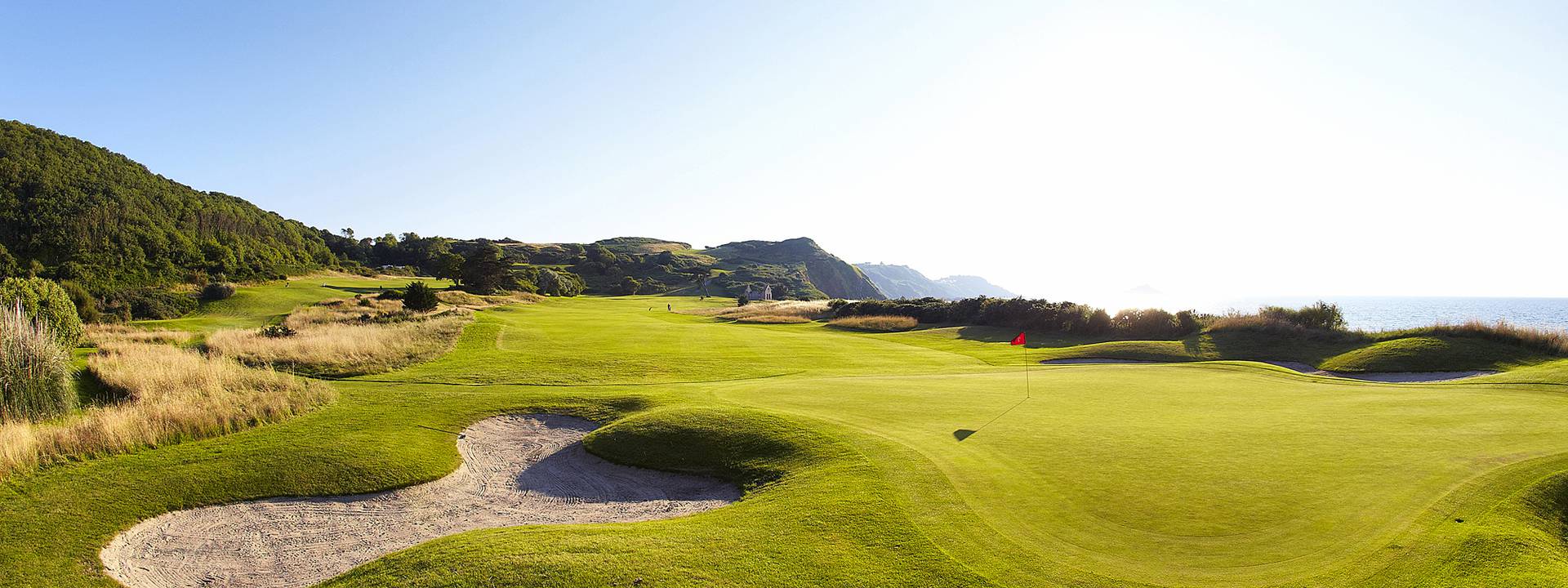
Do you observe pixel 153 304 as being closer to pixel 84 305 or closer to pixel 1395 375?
pixel 84 305

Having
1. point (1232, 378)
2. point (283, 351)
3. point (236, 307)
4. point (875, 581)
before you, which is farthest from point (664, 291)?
point (875, 581)

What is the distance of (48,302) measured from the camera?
19.6 m

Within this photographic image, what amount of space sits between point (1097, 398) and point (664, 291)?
91135mm

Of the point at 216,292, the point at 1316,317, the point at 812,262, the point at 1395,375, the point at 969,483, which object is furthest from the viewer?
the point at 812,262

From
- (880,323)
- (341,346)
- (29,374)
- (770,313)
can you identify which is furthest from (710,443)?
(770,313)

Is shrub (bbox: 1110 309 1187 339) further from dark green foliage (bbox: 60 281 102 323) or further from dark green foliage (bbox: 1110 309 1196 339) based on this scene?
dark green foliage (bbox: 60 281 102 323)

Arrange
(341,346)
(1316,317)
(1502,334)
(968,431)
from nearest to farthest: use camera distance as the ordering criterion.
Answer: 1. (968,431)
2. (341,346)
3. (1502,334)
4. (1316,317)

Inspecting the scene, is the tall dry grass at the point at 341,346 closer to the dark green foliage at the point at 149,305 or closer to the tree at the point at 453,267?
the dark green foliage at the point at 149,305

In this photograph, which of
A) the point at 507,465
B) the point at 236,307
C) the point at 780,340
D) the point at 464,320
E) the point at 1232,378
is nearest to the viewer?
the point at 507,465

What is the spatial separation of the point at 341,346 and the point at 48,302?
882 cm

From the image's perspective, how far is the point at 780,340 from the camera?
3092 cm

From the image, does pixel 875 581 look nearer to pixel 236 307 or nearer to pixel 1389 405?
pixel 1389 405

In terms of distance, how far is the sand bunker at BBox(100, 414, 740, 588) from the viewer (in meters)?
6.91

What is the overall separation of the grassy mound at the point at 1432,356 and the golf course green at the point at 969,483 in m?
6.08
